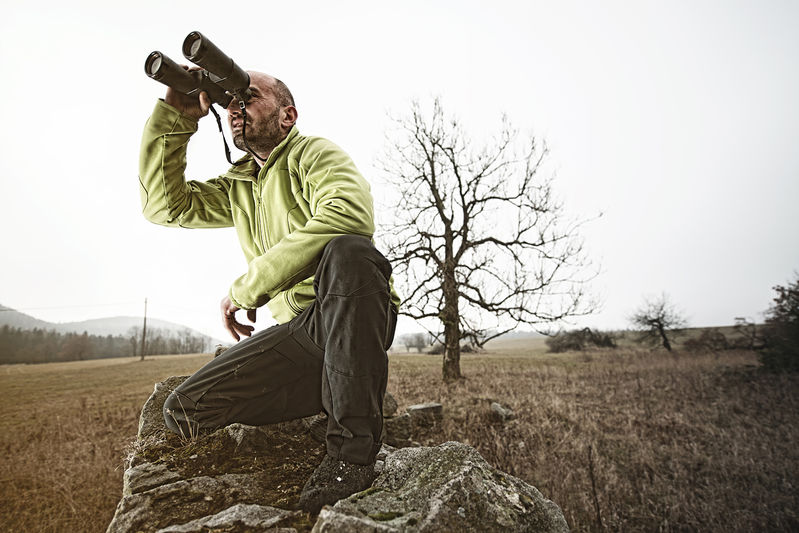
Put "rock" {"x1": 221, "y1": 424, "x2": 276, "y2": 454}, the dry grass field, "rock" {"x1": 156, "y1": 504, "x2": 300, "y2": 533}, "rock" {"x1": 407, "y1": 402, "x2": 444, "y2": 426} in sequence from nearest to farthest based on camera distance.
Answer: "rock" {"x1": 156, "y1": 504, "x2": 300, "y2": 533}
"rock" {"x1": 221, "y1": 424, "x2": 276, "y2": 454}
the dry grass field
"rock" {"x1": 407, "y1": 402, "x2": 444, "y2": 426}

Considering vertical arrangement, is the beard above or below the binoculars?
below

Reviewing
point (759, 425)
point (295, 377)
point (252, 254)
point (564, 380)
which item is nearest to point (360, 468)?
point (295, 377)

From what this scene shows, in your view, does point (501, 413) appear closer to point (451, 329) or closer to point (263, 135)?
point (263, 135)

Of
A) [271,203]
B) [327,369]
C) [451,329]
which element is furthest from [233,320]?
[451,329]

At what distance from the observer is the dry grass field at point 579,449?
319 cm

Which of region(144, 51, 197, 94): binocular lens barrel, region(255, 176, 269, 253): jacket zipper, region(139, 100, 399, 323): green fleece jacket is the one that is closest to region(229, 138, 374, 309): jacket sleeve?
region(139, 100, 399, 323): green fleece jacket

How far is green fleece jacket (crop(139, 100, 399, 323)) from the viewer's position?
1419mm

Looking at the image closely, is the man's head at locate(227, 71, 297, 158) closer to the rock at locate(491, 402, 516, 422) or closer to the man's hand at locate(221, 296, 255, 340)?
the man's hand at locate(221, 296, 255, 340)

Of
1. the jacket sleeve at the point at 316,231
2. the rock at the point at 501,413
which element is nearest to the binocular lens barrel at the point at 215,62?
the jacket sleeve at the point at 316,231

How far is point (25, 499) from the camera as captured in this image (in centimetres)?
297

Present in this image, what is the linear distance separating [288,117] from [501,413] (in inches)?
212

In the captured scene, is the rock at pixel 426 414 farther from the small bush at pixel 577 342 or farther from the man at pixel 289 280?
the small bush at pixel 577 342

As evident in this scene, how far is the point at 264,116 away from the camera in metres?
1.86

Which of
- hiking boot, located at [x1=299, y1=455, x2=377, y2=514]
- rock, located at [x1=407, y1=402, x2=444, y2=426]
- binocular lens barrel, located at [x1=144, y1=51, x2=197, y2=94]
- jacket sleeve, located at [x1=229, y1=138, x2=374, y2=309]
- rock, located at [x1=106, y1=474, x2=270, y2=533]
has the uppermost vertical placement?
binocular lens barrel, located at [x1=144, y1=51, x2=197, y2=94]
